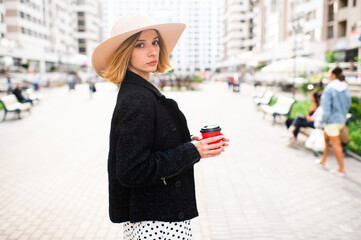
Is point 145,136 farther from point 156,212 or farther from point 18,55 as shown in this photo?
point 18,55

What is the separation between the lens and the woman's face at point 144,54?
1.68 meters

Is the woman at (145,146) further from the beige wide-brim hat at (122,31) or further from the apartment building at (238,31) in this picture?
the apartment building at (238,31)

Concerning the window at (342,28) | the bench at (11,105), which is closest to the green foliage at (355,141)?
the bench at (11,105)

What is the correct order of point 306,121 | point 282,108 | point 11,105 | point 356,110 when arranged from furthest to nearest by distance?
point 11,105, point 282,108, point 356,110, point 306,121

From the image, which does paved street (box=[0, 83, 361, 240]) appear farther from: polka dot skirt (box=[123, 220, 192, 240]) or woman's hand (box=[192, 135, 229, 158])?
woman's hand (box=[192, 135, 229, 158])

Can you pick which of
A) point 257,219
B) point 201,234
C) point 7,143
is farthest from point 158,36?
point 7,143

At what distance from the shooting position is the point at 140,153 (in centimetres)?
144

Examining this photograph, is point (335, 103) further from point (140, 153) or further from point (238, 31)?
point (238, 31)

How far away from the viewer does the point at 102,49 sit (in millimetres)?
1636

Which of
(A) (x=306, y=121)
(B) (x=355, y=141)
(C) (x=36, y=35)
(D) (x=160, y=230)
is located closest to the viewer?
(D) (x=160, y=230)

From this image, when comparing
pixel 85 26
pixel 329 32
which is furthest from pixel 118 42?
pixel 85 26

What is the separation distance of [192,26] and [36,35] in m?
114

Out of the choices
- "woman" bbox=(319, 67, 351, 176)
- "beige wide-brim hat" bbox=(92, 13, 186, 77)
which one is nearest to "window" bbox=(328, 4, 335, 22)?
"woman" bbox=(319, 67, 351, 176)

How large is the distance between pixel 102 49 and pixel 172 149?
0.63 metres
